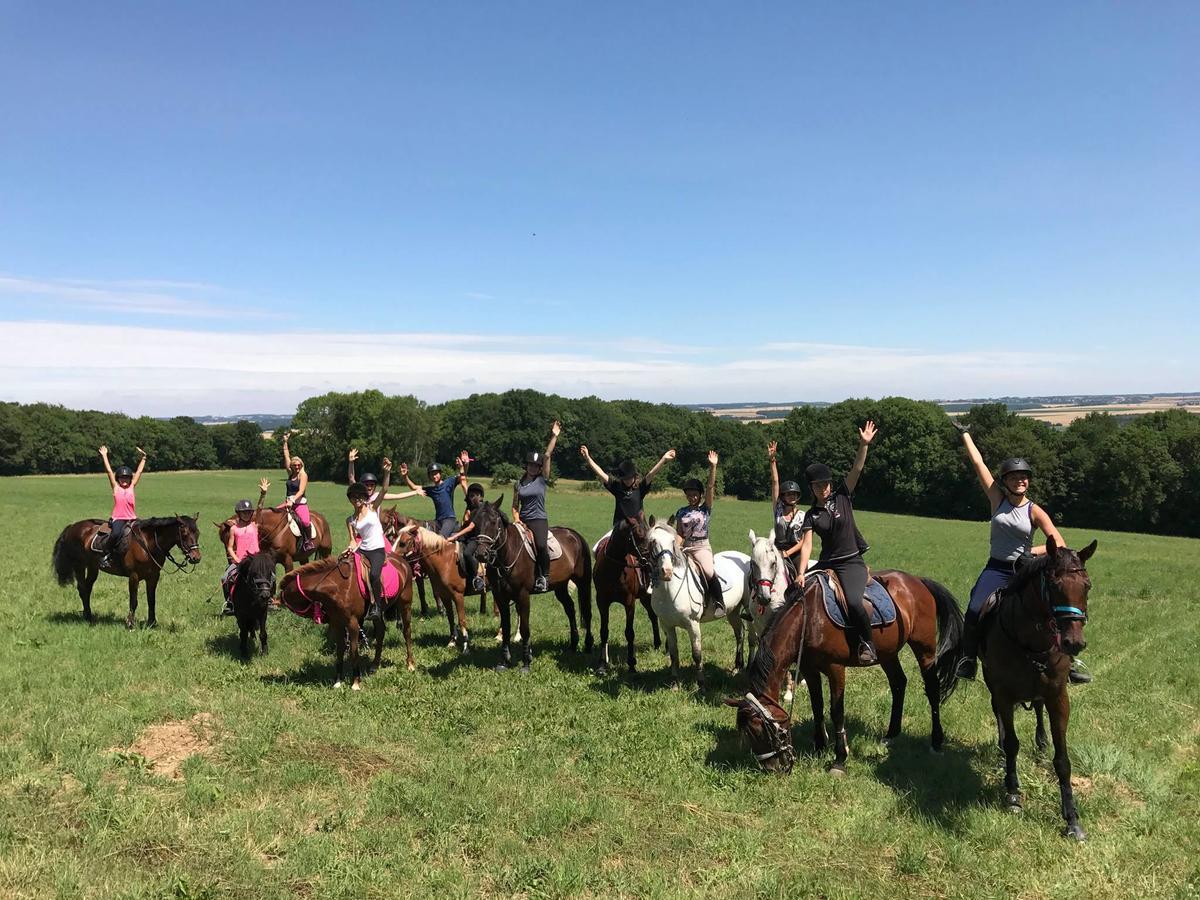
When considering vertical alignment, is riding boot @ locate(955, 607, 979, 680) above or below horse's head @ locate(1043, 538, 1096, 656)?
below

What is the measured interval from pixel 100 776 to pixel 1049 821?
9.81 meters

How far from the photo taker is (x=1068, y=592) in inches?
235

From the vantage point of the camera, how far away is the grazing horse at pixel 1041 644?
236 inches

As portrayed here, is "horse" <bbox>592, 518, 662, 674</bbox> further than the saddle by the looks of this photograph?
Yes

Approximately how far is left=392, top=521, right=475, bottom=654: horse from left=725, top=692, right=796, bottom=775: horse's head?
239 inches

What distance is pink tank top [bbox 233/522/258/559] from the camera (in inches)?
A: 511

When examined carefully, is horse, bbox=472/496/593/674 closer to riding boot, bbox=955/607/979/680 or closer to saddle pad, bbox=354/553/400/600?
saddle pad, bbox=354/553/400/600

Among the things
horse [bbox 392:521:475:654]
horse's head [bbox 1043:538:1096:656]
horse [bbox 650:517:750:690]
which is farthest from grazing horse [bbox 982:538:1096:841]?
horse [bbox 392:521:475:654]

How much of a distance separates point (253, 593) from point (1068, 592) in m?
11.4

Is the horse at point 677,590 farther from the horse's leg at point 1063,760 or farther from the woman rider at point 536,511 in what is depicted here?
the horse's leg at point 1063,760

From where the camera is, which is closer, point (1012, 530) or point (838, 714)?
point (1012, 530)

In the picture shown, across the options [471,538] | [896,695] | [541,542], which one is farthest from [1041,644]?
[471,538]

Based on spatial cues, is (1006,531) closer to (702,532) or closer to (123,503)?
(702,532)

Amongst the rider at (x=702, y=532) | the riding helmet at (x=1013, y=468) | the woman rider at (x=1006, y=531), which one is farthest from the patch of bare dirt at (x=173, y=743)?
the riding helmet at (x=1013, y=468)
